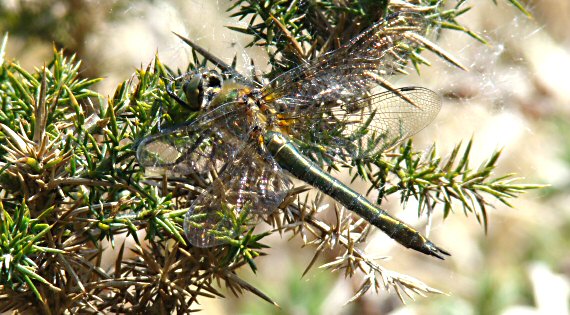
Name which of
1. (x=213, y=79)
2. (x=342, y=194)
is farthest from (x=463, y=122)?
(x=213, y=79)

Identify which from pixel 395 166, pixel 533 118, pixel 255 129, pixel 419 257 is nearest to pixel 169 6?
pixel 255 129

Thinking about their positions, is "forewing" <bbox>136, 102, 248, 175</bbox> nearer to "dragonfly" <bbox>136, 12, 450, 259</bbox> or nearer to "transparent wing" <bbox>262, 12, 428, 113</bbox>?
"dragonfly" <bbox>136, 12, 450, 259</bbox>

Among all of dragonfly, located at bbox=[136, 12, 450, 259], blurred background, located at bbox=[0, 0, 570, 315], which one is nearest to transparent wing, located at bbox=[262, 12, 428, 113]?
dragonfly, located at bbox=[136, 12, 450, 259]

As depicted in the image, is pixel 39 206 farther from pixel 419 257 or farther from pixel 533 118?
pixel 533 118

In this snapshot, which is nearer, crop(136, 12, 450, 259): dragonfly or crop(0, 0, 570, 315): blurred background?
crop(136, 12, 450, 259): dragonfly

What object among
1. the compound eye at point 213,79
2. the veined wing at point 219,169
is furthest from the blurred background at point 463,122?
the veined wing at point 219,169

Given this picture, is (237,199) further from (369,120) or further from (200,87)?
(369,120)
